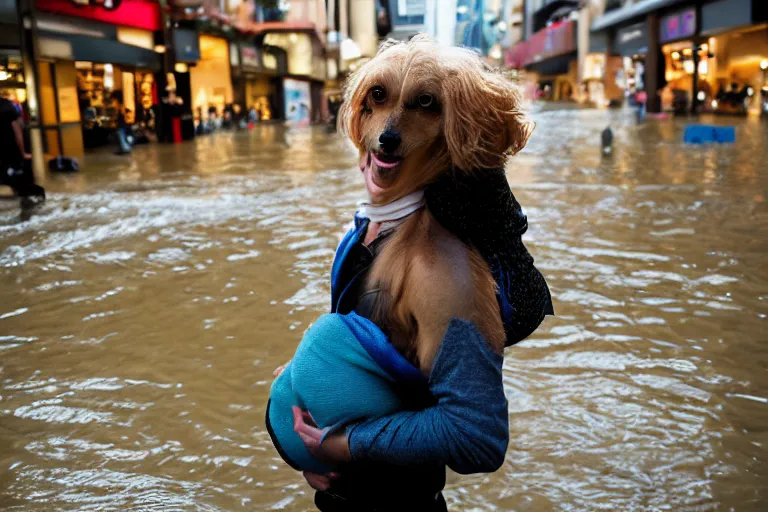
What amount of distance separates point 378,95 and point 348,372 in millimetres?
487


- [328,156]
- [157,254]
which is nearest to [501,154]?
[157,254]

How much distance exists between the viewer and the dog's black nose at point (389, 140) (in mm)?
1301

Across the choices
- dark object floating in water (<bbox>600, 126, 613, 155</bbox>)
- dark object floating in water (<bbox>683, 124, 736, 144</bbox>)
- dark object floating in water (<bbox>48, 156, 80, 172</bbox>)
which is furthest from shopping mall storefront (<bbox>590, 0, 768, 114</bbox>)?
dark object floating in water (<bbox>48, 156, 80, 172</bbox>)

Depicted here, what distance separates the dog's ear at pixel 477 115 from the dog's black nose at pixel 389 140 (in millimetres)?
84

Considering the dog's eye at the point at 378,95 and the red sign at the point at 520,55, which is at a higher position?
the red sign at the point at 520,55

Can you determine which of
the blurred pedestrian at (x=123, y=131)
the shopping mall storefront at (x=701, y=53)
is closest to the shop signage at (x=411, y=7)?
the shopping mall storefront at (x=701, y=53)

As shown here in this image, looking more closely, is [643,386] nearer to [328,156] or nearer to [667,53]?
[328,156]

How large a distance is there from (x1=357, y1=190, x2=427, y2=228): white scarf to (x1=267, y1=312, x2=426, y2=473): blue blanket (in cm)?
19

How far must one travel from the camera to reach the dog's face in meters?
1.29

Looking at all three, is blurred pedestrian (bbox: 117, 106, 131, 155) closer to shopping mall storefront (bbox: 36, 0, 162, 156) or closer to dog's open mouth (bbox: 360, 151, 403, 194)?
shopping mall storefront (bbox: 36, 0, 162, 156)

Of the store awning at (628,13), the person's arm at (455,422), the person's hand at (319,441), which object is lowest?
the person's hand at (319,441)

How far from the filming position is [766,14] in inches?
1015

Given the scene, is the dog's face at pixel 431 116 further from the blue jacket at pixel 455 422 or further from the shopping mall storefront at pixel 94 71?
the shopping mall storefront at pixel 94 71

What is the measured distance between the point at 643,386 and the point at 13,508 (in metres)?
2.85
